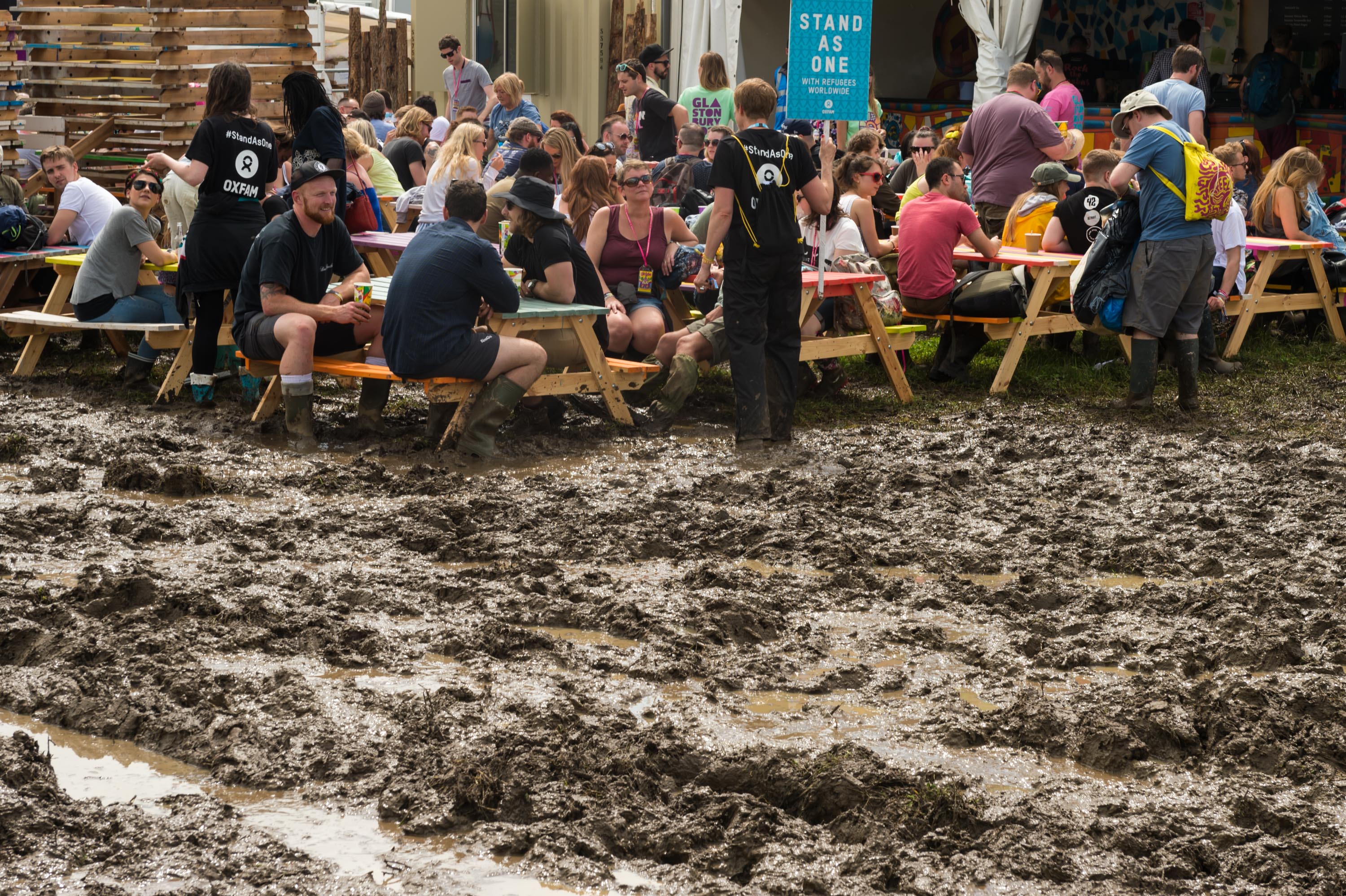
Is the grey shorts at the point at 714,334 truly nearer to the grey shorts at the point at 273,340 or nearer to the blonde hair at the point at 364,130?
the grey shorts at the point at 273,340

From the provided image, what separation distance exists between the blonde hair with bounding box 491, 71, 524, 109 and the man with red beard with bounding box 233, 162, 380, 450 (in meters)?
5.12

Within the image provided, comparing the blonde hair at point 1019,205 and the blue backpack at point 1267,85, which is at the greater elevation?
the blue backpack at point 1267,85

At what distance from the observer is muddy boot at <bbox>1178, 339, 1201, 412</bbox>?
7.91 metres

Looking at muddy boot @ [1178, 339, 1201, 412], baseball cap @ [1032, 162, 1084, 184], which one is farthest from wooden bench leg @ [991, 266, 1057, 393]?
baseball cap @ [1032, 162, 1084, 184]

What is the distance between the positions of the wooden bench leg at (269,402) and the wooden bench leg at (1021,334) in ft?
13.5

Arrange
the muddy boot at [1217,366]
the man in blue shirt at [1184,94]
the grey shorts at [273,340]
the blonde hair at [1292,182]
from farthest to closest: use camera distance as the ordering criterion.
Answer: the blonde hair at [1292,182] < the man in blue shirt at [1184,94] < the muddy boot at [1217,366] < the grey shorts at [273,340]

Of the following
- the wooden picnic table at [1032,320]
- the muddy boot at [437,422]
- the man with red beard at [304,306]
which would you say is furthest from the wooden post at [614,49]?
the muddy boot at [437,422]

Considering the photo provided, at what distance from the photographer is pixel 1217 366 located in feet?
30.0

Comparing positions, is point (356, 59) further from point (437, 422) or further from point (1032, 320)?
point (437, 422)

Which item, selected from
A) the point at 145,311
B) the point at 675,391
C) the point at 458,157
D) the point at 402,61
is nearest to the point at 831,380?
the point at 675,391

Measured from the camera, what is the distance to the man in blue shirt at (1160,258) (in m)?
7.68

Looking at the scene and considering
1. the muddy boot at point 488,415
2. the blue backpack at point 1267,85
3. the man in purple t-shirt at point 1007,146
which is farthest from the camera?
the blue backpack at point 1267,85

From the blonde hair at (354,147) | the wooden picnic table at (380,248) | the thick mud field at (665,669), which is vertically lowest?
the thick mud field at (665,669)

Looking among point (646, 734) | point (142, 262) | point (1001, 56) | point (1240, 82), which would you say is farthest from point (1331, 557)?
point (1240, 82)
